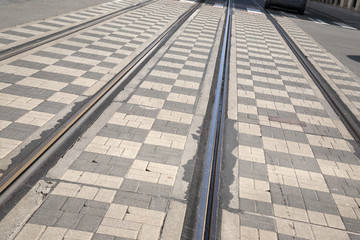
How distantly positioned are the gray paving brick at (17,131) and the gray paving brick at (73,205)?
1.49m

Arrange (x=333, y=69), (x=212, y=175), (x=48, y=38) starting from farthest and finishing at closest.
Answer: (x=333, y=69)
(x=48, y=38)
(x=212, y=175)

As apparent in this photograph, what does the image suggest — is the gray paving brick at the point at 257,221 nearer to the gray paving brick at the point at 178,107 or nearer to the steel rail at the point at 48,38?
the gray paving brick at the point at 178,107

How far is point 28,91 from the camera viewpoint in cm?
633

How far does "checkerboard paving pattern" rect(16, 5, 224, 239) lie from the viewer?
11.3 ft

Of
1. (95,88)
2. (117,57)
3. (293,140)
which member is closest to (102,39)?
(117,57)

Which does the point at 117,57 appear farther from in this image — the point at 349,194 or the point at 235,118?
the point at 349,194

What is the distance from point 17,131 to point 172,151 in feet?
6.79

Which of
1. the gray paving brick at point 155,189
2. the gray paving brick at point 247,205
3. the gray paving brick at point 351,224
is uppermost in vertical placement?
the gray paving brick at point 155,189

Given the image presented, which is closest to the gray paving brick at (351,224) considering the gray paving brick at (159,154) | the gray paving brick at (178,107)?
the gray paving brick at (159,154)

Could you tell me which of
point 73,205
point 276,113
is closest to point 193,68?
point 276,113

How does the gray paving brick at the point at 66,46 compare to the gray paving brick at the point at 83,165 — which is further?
the gray paving brick at the point at 66,46

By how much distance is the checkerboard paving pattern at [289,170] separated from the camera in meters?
3.73

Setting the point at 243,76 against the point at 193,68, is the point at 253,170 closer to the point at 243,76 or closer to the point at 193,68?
the point at 243,76

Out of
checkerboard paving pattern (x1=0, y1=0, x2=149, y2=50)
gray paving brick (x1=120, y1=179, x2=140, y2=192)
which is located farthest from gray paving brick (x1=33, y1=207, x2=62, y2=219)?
checkerboard paving pattern (x1=0, y1=0, x2=149, y2=50)
